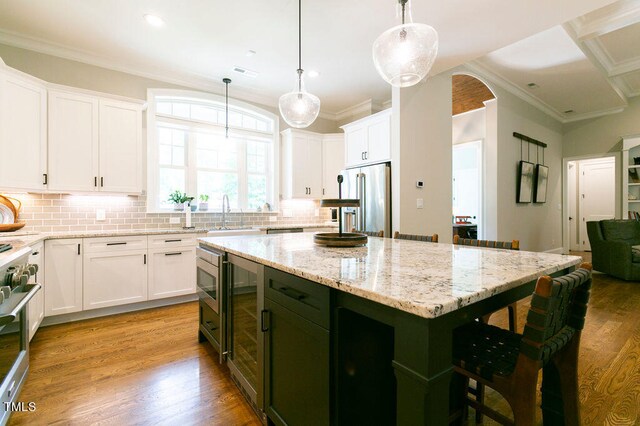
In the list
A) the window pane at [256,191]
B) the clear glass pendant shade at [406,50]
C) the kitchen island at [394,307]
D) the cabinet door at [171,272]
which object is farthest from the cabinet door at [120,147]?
the clear glass pendant shade at [406,50]

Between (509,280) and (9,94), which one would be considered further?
(9,94)

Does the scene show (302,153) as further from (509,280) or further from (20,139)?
(509,280)

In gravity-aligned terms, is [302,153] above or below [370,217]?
above

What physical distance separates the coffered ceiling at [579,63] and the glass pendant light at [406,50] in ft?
8.74

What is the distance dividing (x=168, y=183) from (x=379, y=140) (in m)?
3.03

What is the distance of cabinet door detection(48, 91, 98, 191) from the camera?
Answer: 10.3ft

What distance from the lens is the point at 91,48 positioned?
11.1 ft

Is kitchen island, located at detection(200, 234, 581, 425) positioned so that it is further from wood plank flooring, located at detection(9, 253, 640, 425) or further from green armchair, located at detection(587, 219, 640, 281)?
green armchair, located at detection(587, 219, 640, 281)

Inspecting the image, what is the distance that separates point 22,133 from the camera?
287 cm

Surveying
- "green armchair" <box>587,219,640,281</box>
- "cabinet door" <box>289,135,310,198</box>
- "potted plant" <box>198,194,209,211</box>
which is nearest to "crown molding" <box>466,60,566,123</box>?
"green armchair" <box>587,219,640,281</box>

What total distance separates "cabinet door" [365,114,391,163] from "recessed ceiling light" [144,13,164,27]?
272cm

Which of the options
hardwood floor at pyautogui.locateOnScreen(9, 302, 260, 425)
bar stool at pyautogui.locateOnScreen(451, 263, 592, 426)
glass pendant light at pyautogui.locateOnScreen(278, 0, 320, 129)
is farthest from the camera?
glass pendant light at pyautogui.locateOnScreen(278, 0, 320, 129)

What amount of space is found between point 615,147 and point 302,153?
20.8 ft

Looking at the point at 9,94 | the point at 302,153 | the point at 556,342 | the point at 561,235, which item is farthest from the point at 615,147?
the point at 9,94
